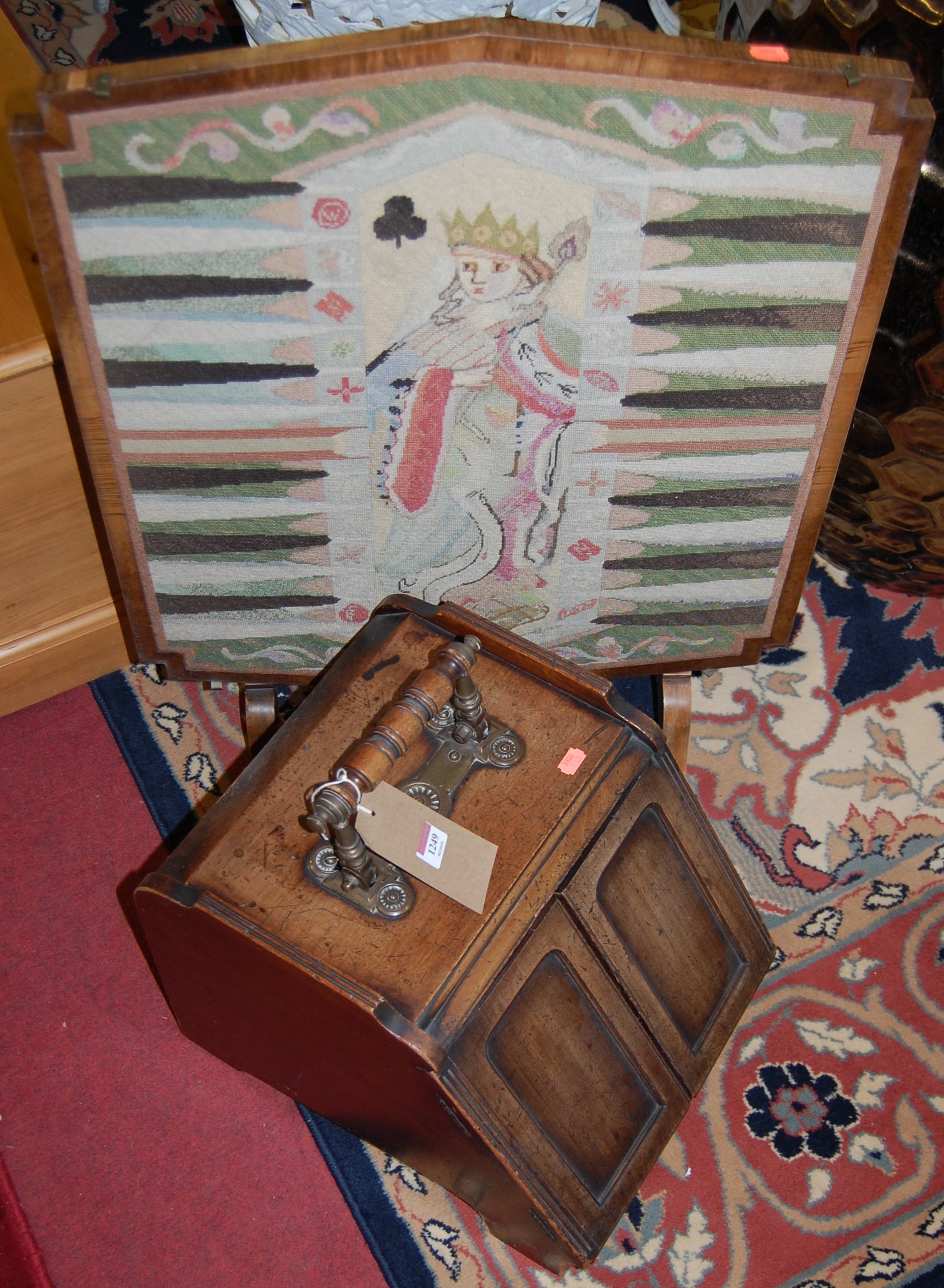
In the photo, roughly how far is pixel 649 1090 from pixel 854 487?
966 mm

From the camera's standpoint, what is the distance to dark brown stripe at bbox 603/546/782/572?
5.06 ft

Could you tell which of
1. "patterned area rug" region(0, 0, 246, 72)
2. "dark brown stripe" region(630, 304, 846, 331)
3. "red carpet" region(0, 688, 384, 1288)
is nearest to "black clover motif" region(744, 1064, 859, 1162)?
"red carpet" region(0, 688, 384, 1288)

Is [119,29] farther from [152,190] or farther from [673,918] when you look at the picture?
[673,918]

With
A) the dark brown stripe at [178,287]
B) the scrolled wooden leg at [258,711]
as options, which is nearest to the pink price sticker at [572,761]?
the scrolled wooden leg at [258,711]

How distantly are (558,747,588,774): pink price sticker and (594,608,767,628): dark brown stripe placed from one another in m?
0.25

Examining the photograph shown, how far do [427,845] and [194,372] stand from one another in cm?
57

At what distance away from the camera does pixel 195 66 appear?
1.12 m

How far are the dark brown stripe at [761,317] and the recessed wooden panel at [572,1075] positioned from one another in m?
0.72

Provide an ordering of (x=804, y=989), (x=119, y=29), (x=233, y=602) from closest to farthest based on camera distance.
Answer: (x=233, y=602)
(x=804, y=989)
(x=119, y=29)

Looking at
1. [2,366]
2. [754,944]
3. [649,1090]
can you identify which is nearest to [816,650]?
[754,944]

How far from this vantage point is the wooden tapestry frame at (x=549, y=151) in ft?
3.72

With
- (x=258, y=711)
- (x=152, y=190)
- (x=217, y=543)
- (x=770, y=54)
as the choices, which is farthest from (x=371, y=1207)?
(x=770, y=54)

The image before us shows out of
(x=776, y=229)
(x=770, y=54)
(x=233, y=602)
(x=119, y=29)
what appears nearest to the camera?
(x=770, y=54)

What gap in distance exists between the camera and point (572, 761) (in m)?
1.41
